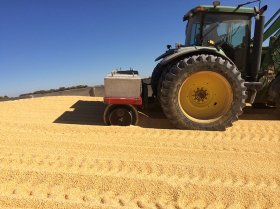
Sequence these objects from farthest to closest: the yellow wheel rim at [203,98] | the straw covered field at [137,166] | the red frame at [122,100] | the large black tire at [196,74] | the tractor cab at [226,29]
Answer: the tractor cab at [226,29] → the yellow wheel rim at [203,98] → the red frame at [122,100] → the large black tire at [196,74] → the straw covered field at [137,166]

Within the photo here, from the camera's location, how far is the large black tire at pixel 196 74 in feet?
15.9

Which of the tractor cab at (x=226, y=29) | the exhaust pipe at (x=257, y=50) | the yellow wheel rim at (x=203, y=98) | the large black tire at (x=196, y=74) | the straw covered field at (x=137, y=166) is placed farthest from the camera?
the tractor cab at (x=226, y=29)

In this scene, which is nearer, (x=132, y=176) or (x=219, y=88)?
(x=132, y=176)

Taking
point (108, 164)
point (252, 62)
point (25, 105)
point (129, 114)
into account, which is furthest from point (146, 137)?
point (25, 105)

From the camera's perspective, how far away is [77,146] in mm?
3881

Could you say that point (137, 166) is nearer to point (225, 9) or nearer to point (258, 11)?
point (225, 9)

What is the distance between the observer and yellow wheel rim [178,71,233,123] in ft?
16.8

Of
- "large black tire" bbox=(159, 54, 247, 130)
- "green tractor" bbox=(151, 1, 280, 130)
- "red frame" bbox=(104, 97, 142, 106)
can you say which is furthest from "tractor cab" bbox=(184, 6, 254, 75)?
"red frame" bbox=(104, 97, 142, 106)

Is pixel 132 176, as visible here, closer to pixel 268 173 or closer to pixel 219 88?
pixel 268 173

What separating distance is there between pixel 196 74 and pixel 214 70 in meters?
0.28

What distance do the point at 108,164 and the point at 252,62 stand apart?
→ 3541 mm

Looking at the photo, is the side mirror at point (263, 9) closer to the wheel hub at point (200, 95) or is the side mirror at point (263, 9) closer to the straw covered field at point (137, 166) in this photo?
the wheel hub at point (200, 95)

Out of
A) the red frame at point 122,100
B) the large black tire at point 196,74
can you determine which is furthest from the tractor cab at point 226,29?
the red frame at point 122,100

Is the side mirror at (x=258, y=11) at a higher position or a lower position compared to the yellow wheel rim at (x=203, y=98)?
higher
